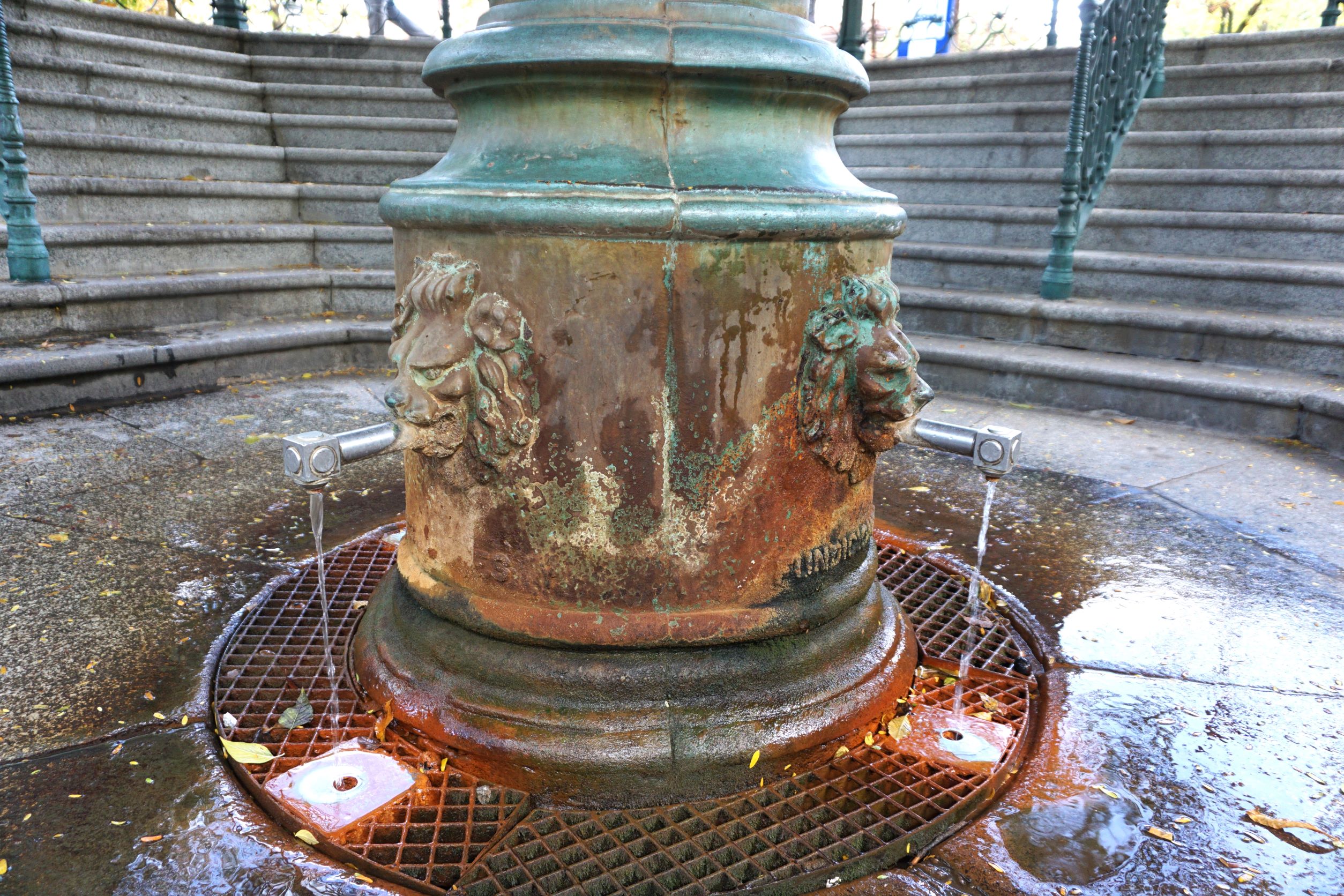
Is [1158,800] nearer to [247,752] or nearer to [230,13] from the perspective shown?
[247,752]

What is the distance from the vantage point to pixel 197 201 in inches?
238

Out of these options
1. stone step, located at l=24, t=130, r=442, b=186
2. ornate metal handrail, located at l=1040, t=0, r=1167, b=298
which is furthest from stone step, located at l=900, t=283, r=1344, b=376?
stone step, located at l=24, t=130, r=442, b=186

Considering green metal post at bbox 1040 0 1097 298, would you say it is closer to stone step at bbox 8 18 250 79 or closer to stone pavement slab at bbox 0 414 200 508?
stone pavement slab at bbox 0 414 200 508

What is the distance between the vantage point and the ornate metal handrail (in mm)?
5656

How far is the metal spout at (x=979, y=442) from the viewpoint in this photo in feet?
7.01

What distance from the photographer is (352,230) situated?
21.4 ft

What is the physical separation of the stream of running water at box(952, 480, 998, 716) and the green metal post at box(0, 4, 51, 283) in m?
5.10

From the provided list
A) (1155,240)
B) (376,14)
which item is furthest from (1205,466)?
(376,14)

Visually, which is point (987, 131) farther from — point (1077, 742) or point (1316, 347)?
point (1077, 742)

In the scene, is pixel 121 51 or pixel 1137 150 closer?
pixel 1137 150

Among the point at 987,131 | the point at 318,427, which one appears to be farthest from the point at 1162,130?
the point at 318,427

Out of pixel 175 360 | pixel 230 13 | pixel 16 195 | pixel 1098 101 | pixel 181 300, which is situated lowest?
pixel 175 360

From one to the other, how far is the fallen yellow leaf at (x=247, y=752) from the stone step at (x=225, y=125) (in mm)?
5435

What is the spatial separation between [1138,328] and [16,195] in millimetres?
6303
